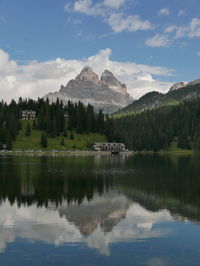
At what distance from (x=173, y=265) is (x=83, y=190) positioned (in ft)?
122

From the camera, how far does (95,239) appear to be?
30344 mm

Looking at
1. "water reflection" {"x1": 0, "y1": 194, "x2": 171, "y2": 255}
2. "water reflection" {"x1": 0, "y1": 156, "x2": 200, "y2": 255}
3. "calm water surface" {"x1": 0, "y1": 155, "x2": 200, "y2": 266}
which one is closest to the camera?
"calm water surface" {"x1": 0, "y1": 155, "x2": 200, "y2": 266}

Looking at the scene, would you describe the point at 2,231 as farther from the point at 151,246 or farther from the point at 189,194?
the point at 189,194

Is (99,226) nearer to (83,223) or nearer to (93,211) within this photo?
(83,223)

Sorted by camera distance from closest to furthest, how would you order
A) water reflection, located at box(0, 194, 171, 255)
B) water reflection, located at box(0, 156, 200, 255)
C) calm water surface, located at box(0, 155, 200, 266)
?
calm water surface, located at box(0, 155, 200, 266) < water reflection, located at box(0, 194, 171, 255) < water reflection, located at box(0, 156, 200, 255)

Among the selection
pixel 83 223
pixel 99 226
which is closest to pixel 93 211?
pixel 83 223

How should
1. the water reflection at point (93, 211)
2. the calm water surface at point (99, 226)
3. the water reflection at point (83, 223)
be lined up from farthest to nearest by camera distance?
the water reflection at point (93, 211)
the water reflection at point (83, 223)
the calm water surface at point (99, 226)

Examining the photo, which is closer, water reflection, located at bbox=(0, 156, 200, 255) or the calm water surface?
the calm water surface

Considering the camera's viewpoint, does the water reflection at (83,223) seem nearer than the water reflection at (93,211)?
Yes

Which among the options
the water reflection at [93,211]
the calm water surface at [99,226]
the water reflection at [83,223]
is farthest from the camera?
the water reflection at [93,211]

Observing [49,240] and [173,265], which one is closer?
[173,265]

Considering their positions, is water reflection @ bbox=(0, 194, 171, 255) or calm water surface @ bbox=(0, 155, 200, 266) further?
water reflection @ bbox=(0, 194, 171, 255)

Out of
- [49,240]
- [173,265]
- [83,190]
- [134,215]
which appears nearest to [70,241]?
[49,240]

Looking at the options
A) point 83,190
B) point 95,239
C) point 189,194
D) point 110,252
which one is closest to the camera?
point 110,252
